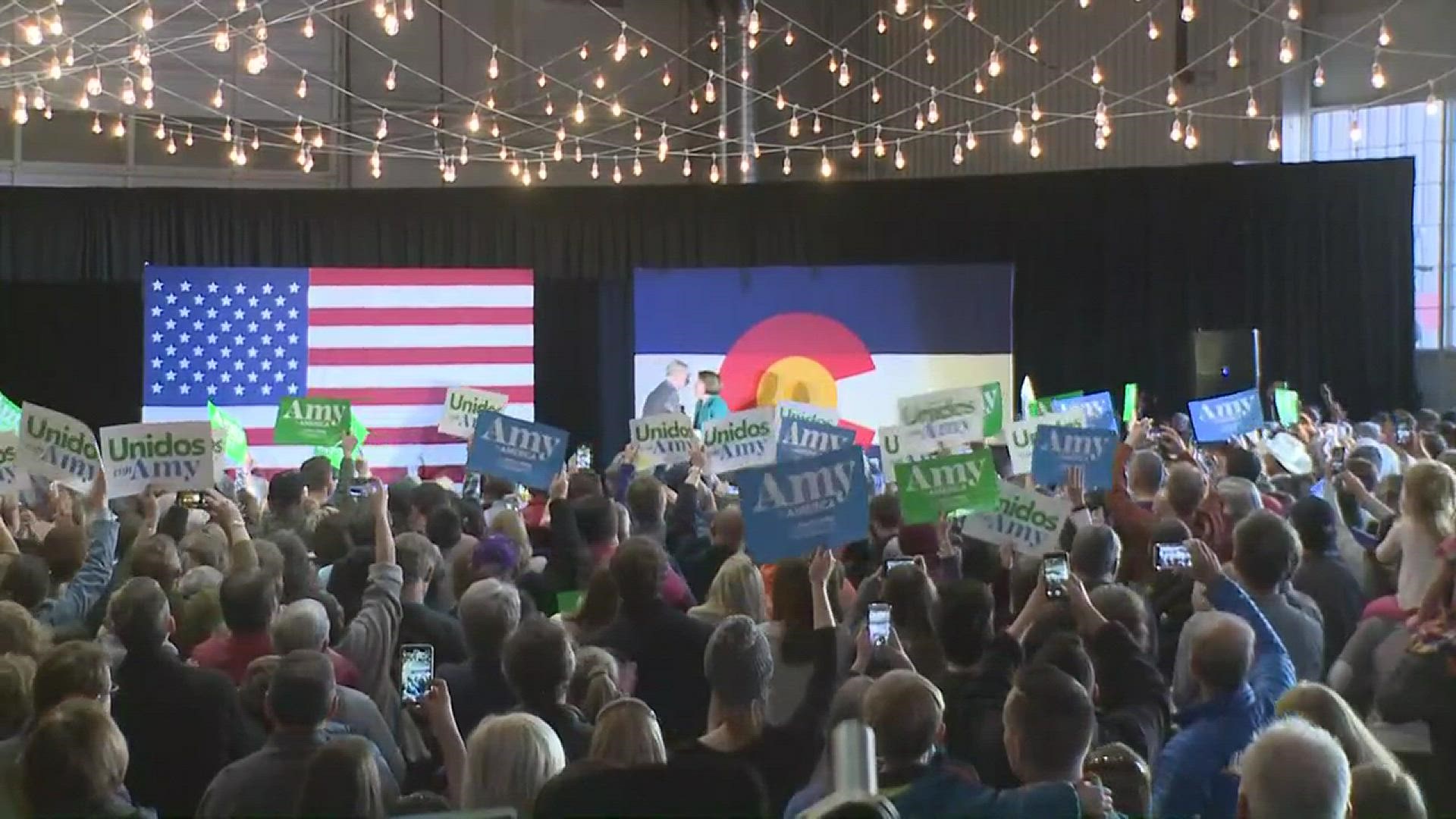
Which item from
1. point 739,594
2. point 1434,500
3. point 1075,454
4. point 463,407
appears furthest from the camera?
point 463,407

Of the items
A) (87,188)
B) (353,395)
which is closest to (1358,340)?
(353,395)

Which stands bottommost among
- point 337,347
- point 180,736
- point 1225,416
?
point 180,736

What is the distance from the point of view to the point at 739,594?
475 cm

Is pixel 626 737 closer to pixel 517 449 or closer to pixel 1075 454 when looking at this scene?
pixel 1075 454

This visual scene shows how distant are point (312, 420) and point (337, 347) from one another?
→ 4.66 metres

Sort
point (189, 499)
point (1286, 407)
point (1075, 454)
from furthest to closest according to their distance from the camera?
point (1286, 407) < point (1075, 454) < point (189, 499)

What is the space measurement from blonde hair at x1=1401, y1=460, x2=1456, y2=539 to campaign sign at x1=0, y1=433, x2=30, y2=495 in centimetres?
510

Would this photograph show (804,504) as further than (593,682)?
Yes

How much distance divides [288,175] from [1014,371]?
7.76 meters

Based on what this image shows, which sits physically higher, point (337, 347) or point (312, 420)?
point (337, 347)

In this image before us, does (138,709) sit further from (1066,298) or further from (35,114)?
(35,114)

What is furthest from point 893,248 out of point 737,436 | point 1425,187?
point 737,436

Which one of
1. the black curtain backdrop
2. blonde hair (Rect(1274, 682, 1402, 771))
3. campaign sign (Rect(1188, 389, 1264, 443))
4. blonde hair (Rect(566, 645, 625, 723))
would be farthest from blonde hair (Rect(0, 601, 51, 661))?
the black curtain backdrop

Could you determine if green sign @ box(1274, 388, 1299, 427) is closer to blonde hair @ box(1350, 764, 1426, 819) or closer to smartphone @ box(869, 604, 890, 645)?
smartphone @ box(869, 604, 890, 645)
